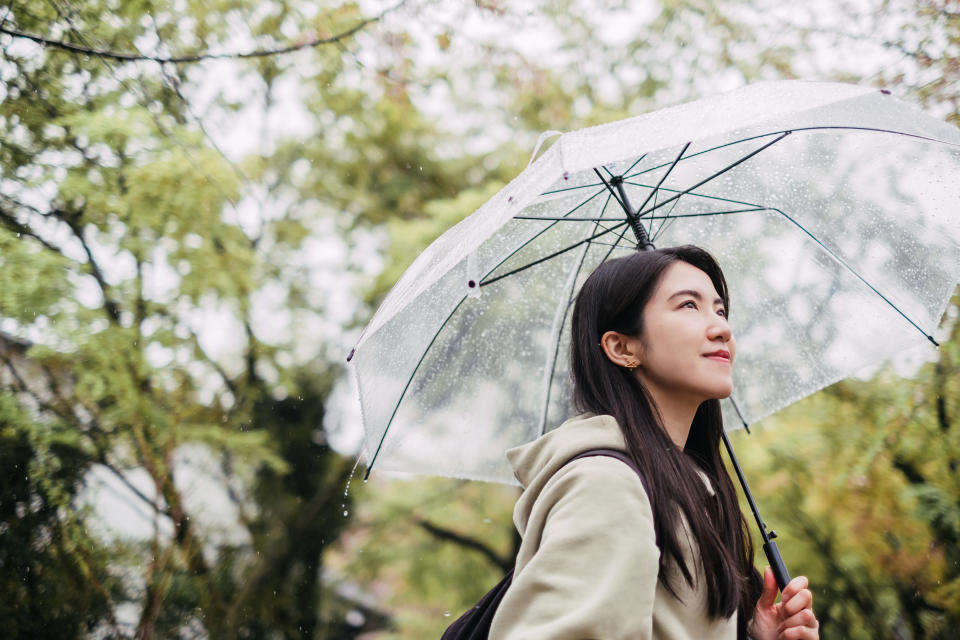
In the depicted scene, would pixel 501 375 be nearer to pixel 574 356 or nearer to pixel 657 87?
pixel 574 356

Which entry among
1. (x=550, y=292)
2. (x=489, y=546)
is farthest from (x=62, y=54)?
(x=489, y=546)

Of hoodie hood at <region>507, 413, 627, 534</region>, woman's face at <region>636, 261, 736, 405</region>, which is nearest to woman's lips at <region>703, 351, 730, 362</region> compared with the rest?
woman's face at <region>636, 261, 736, 405</region>

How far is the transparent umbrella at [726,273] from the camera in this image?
1.81 metres

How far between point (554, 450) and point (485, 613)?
1.02 ft

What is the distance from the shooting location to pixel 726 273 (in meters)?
2.17

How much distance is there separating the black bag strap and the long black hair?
0.06m

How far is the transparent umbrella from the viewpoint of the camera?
1810 mm

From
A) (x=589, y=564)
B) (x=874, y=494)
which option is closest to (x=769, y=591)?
(x=589, y=564)

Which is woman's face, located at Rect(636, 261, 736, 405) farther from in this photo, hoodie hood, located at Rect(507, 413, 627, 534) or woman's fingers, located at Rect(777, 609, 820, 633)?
woman's fingers, located at Rect(777, 609, 820, 633)

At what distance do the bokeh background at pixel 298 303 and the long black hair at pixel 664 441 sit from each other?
69.2 inches

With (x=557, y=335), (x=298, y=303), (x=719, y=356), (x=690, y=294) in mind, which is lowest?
(x=719, y=356)

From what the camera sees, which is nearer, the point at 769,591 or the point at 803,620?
the point at 803,620

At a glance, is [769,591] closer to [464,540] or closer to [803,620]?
[803,620]

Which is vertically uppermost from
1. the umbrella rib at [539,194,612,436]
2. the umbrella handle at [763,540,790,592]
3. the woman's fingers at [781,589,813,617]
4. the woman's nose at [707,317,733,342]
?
the umbrella rib at [539,194,612,436]
